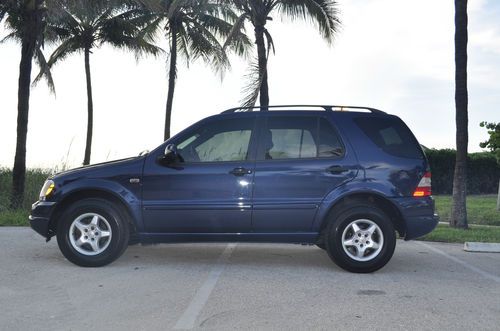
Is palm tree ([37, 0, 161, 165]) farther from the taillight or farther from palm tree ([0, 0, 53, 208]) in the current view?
the taillight

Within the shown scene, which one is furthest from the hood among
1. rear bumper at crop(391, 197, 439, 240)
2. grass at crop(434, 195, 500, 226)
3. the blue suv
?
grass at crop(434, 195, 500, 226)

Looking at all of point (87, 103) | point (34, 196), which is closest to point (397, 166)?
point (34, 196)

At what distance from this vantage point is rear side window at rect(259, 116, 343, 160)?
721 centimetres

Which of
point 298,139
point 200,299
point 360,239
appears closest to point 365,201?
point 360,239

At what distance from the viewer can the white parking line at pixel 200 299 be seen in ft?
16.3

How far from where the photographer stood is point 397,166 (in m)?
7.12

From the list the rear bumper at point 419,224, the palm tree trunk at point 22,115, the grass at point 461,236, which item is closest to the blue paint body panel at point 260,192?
the rear bumper at point 419,224

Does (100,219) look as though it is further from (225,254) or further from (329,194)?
(329,194)

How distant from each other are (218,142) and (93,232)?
6.14 ft

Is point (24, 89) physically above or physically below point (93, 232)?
above

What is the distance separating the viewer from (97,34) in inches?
1294

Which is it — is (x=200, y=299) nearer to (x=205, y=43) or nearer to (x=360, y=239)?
(x=360, y=239)

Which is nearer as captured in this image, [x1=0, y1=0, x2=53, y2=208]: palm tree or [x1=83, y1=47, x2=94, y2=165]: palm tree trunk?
[x1=0, y1=0, x2=53, y2=208]: palm tree

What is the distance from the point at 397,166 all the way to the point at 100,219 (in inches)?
143
